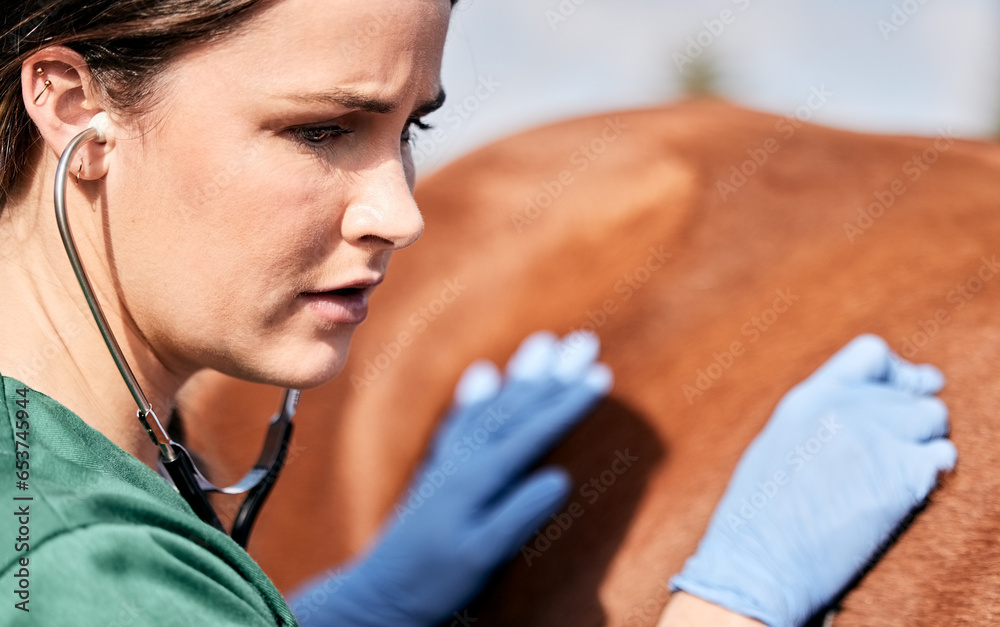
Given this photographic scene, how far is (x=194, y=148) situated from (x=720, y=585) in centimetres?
75

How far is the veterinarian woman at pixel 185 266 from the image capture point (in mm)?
→ 611

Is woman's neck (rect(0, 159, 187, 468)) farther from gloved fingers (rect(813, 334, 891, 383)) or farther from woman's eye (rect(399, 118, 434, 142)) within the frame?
gloved fingers (rect(813, 334, 891, 383))

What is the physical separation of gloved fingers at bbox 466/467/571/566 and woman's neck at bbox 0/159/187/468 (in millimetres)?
708

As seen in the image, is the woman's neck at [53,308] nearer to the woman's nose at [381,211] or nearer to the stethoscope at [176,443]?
the stethoscope at [176,443]

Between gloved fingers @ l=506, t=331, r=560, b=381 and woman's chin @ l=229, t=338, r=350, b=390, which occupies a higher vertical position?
woman's chin @ l=229, t=338, r=350, b=390

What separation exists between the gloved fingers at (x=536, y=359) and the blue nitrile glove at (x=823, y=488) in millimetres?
568

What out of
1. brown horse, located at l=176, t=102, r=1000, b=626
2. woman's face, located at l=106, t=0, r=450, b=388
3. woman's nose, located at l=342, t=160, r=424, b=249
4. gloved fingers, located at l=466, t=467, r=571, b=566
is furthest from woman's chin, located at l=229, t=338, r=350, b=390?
gloved fingers, located at l=466, t=467, r=571, b=566

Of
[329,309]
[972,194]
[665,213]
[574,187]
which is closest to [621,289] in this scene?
[665,213]

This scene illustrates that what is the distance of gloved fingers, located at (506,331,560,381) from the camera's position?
159 centimetres

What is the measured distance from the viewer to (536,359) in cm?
162

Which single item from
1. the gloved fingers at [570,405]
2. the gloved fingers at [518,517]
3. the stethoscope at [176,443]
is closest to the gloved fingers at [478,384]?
the gloved fingers at [570,405]

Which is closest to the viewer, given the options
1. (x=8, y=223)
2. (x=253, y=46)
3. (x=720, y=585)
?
(x=253, y=46)

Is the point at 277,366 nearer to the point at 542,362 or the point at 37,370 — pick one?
the point at 37,370

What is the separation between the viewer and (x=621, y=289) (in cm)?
164
